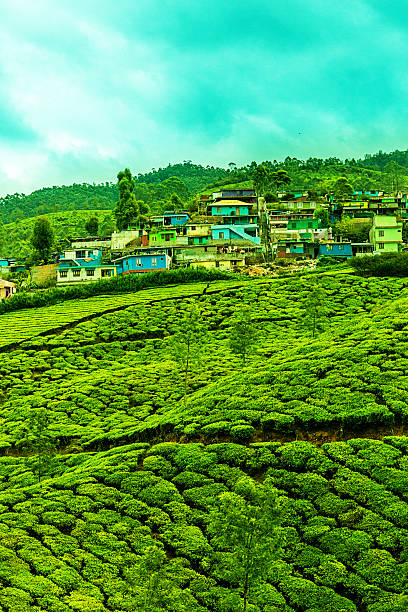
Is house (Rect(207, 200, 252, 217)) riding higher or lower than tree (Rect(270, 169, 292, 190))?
lower

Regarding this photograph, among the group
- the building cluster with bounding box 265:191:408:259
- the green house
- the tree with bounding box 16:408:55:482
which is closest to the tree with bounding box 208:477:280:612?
the tree with bounding box 16:408:55:482

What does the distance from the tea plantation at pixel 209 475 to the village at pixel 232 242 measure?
105ft

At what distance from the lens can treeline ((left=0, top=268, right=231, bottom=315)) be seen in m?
70.2

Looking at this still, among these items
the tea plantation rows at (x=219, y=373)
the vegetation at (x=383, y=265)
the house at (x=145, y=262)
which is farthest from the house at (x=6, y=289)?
the vegetation at (x=383, y=265)

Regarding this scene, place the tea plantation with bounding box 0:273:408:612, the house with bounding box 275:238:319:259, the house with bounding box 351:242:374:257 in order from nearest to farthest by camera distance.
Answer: the tea plantation with bounding box 0:273:408:612 < the house with bounding box 351:242:374:257 < the house with bounding box 275:238:319:259

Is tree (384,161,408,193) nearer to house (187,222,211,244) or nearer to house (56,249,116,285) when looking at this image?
house (187,222,211,244)

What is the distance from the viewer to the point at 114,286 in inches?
2862

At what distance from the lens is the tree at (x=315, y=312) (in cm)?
5012

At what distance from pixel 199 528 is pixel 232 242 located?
64398mm

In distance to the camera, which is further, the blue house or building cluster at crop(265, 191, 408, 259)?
the blue house

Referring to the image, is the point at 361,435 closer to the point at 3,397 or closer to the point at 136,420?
the point at 136,420

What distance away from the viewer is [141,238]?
96562mm

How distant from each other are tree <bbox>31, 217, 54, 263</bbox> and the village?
6.25ft

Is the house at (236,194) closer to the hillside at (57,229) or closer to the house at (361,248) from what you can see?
the hillside at (57,229)
